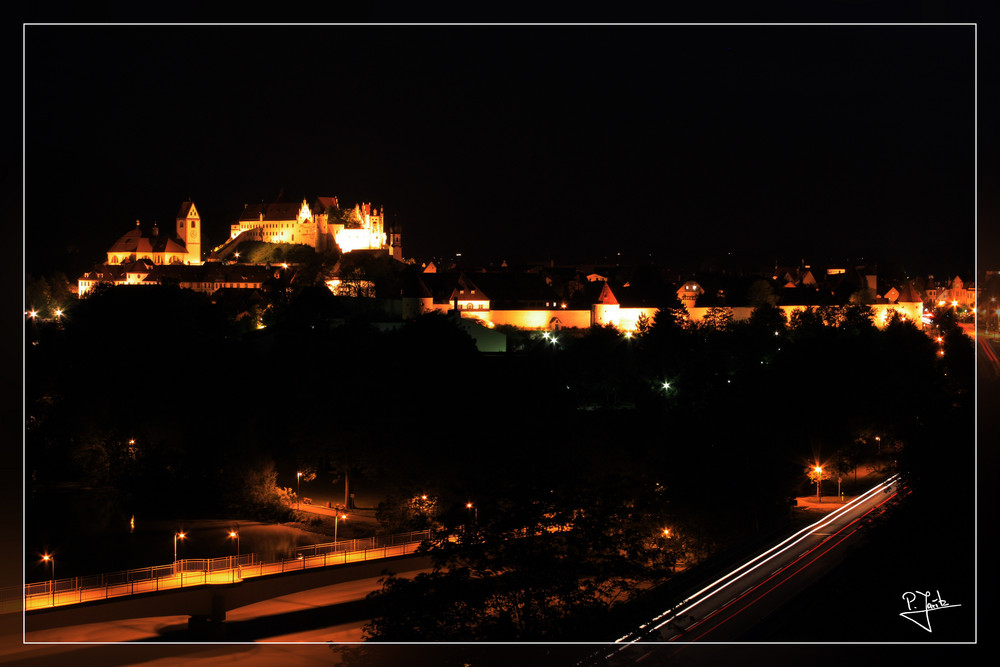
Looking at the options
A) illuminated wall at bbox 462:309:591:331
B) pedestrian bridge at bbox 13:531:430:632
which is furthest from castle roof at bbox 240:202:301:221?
pedestrian bridge at bbox 13:531:430:632

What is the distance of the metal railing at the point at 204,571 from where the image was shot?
9.40m

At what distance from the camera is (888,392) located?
1975 cm

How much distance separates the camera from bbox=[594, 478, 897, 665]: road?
6953 millimetres

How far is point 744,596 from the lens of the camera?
27.8 feet

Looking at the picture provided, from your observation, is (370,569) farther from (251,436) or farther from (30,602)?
(251,436)

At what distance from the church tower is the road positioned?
44420mm

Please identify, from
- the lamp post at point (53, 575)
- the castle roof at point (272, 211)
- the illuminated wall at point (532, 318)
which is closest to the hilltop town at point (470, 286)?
the illuminated wall at point (532, 318)

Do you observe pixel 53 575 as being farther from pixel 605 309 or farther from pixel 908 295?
pixel 908 295

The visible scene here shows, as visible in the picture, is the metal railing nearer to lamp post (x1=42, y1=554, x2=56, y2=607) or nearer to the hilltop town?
lamp post (x1=42, y1=554, x2=56, y2=607)

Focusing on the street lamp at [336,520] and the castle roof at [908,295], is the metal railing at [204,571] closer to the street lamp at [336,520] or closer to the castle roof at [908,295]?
the street lamp at [336,520]

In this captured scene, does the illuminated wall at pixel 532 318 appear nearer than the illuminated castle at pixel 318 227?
Yes
